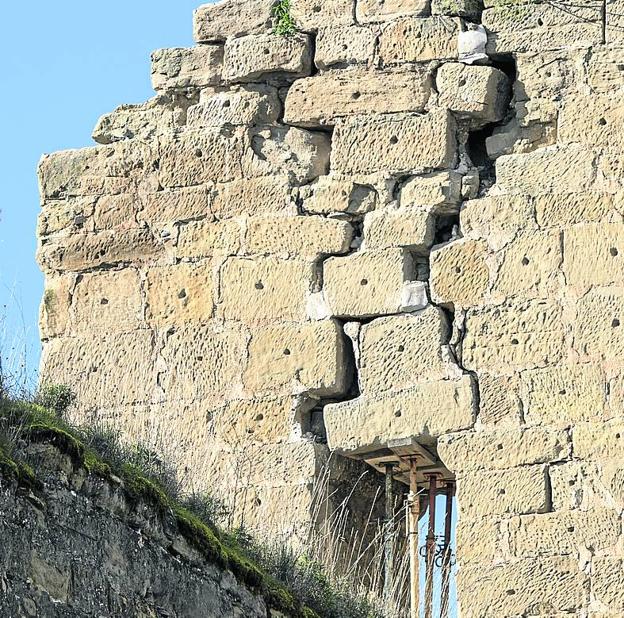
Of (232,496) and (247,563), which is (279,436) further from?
(247,563)

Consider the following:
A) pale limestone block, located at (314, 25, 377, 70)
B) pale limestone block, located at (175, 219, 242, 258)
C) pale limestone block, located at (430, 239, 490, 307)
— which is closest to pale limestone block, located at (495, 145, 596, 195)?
pale limestone block, located at (430, 239, 490, 307)

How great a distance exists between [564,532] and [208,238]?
281 cm

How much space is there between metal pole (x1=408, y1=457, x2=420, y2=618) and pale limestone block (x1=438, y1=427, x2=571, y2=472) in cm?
41

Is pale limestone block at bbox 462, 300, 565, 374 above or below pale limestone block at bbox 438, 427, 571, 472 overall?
above

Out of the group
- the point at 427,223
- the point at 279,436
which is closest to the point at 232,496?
the point at 279,436

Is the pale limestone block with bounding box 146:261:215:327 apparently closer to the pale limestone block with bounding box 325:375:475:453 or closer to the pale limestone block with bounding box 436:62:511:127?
the pale limestone block with bounding box 325:375:475:453

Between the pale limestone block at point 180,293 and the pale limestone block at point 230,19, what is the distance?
4.71 feet

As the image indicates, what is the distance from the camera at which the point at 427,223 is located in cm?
1021

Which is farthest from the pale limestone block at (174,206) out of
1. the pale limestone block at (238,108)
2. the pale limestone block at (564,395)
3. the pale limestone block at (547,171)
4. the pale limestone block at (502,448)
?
the pale limestone block at (564,395)

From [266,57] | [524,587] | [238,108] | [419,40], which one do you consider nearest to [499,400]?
[524,587]

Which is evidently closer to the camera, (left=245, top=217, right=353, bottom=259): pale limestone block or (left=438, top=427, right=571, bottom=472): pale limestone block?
(left=438, top=427, right=571, bottom=472): pale limestone block

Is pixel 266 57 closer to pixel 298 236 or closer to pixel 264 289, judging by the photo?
pixel 298 236

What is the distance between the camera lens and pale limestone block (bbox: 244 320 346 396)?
10.1 metres

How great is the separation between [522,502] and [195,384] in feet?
6.90
